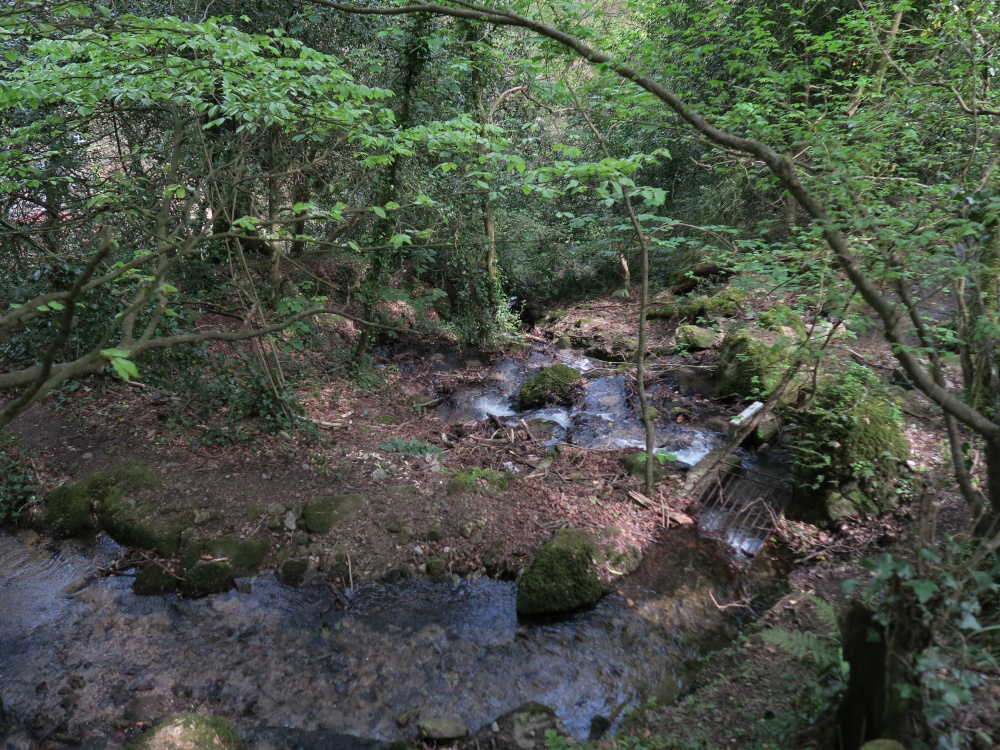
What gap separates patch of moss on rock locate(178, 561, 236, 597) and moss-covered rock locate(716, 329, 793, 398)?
7724 millimetres

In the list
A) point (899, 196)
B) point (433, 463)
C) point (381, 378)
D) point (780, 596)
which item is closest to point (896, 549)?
point (780, 596)

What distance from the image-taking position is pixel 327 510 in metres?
6.32

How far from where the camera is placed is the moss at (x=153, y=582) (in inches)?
211

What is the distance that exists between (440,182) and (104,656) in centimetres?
810

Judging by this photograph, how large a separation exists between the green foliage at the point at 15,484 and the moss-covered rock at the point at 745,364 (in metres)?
10.3

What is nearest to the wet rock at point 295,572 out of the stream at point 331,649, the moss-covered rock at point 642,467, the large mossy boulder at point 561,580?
the stream at point 331,649

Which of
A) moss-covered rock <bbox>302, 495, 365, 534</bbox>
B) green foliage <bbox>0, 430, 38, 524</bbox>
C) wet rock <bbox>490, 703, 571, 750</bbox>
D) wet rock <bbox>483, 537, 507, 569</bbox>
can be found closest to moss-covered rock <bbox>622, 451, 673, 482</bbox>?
wet rock <bbox>483, 537, 507, 569</bbox>

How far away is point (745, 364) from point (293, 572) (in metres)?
8.04

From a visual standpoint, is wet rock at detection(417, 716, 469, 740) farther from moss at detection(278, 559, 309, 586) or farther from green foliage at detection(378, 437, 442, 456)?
green foliage at detection(378, 437, 442, 456)

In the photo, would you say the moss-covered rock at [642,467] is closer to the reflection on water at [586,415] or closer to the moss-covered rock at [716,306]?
the reflection on water at [586,415]

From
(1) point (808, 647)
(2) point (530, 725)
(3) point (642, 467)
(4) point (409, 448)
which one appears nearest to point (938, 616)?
(1) point (808, 647)

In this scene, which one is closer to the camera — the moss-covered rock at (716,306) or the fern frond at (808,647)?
the fern frond at (808,647)

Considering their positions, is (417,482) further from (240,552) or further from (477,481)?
(240,552)

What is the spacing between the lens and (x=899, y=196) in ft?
14.6
